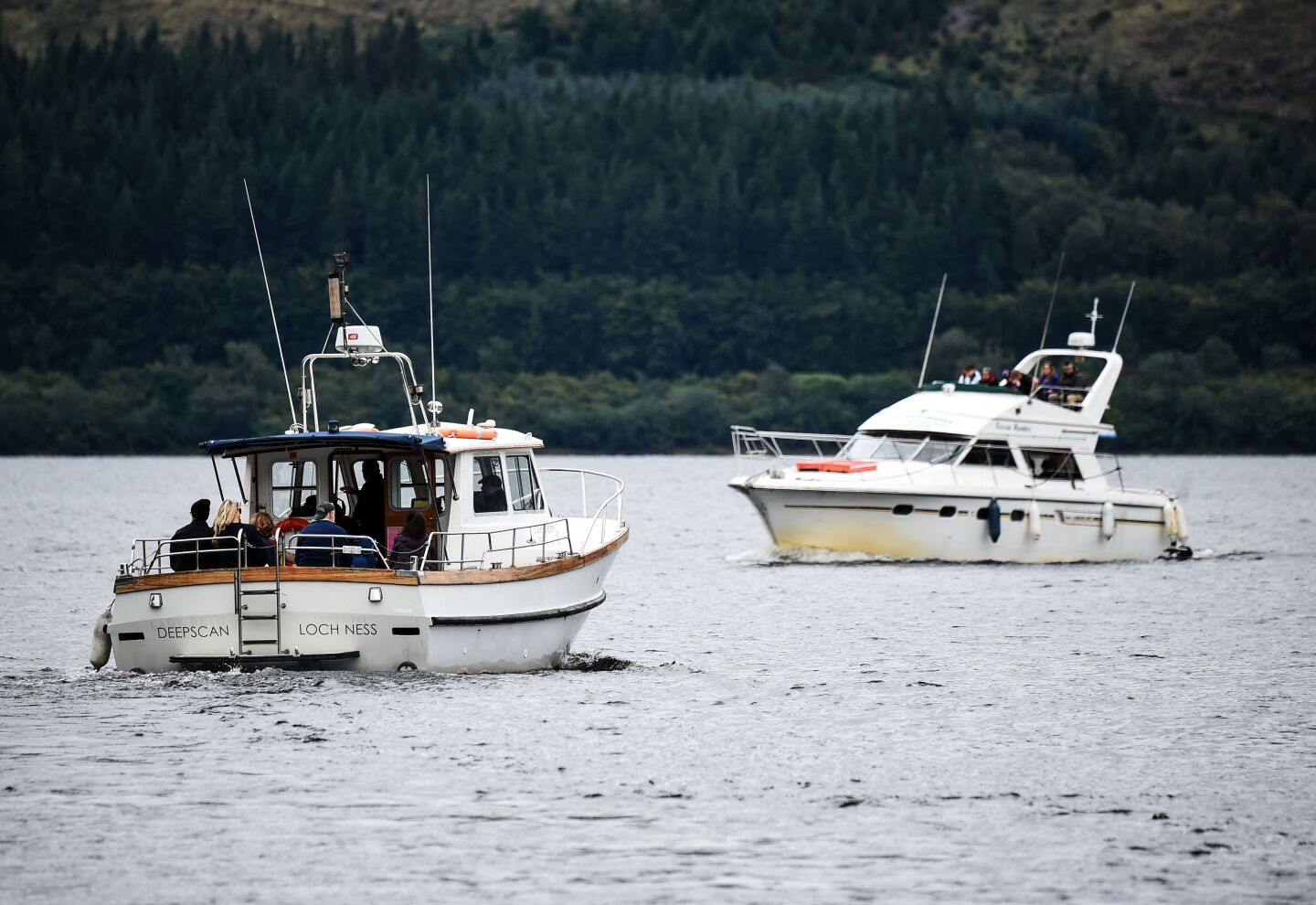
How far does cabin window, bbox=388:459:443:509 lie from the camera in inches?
1040

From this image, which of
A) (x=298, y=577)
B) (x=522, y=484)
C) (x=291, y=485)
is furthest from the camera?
(x=522, y=484)

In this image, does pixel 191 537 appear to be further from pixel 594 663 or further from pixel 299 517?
pixel 594 663

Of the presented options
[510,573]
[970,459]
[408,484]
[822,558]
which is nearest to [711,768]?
[510,573]

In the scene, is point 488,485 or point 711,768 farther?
point 488,485

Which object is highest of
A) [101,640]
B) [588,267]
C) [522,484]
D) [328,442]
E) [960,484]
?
[588,267]

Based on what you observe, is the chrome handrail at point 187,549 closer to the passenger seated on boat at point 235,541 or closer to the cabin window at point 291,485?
the passenger seated on boat at point 235,541

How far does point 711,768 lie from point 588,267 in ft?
519

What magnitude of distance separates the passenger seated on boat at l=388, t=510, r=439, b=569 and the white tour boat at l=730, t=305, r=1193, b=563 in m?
18.5

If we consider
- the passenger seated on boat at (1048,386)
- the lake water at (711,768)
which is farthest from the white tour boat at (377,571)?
the passenger seated on boat at (1048,386)

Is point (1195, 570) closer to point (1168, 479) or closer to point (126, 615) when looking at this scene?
point (126, 615)

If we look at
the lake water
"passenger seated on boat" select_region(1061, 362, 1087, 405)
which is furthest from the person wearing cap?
→ "passenger seated on boat" select_region(1061, 362, 1087, 405)

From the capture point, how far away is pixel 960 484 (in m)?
43.8

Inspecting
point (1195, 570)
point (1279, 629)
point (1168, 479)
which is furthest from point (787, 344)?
point (1279, 629)

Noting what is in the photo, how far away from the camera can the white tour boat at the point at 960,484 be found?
143 ft
